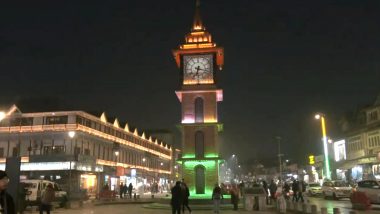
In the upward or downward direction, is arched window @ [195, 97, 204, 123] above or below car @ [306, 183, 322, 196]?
above

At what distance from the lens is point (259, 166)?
151125mm

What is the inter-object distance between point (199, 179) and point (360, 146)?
2677 cm

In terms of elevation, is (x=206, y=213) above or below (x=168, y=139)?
below

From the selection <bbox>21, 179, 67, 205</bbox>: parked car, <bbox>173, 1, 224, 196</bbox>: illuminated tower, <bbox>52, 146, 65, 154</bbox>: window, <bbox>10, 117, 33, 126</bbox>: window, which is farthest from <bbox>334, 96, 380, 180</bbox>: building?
<bbox>10, 117, 33, 126</bbox>: window

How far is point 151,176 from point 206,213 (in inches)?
2620

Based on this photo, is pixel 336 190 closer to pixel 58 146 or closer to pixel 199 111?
pixel 199 111

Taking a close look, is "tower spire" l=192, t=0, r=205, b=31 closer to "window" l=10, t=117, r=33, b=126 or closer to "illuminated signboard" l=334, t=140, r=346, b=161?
"window" l=10, t=117, r=33, b=126

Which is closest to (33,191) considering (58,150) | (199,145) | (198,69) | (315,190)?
(199,145)

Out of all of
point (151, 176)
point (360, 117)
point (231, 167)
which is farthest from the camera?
point (231, 167)

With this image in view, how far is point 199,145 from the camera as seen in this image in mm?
43438

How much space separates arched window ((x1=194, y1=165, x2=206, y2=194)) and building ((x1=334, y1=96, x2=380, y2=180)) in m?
20.8

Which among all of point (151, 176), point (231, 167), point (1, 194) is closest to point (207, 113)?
point (1, 194)

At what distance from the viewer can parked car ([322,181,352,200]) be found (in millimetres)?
38875

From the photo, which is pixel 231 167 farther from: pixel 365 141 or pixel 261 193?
pixel 261 193
